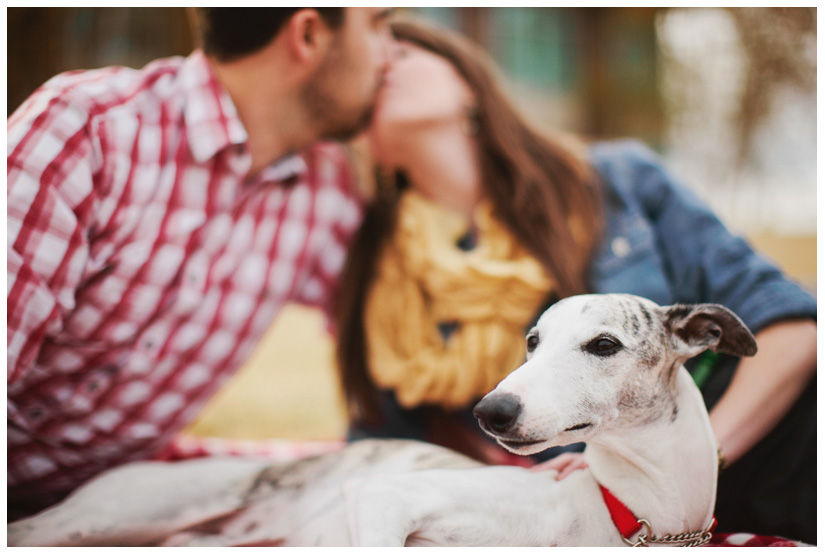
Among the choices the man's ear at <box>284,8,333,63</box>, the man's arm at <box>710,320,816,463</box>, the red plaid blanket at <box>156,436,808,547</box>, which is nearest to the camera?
the man's arm at <box>710,320,816,463</box>

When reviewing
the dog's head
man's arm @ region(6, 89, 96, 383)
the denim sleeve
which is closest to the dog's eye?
the dog's head

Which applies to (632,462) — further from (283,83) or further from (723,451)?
(283,83)

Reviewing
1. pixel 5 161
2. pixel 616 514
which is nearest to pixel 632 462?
pixel 616 514

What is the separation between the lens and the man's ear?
1.41 meters

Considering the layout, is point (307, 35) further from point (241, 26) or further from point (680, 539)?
point (680, 539)

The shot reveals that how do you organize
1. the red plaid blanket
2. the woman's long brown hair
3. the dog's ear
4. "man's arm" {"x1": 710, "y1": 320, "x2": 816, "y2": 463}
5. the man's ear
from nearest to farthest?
the dog's ear
"man's arm" {"x1": 710, "y1": 320, "x2": 816, "y2": 463}
the man's ear
the woman's long brown hair
the red plaid blanket

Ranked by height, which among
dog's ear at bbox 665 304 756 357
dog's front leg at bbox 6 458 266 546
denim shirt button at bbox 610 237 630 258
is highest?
denim shirt button at bbox 610 237 630 258

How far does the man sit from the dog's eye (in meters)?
0.94

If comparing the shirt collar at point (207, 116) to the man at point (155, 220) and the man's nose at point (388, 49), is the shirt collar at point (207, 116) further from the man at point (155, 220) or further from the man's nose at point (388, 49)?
the man's nose at point (388, 49)

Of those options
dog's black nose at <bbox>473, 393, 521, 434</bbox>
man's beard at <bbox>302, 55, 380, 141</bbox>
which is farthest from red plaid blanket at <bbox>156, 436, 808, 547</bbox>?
man's beard at <bbox>302, 55, 380, 141</bbox>

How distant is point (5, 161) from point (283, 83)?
0.65 m

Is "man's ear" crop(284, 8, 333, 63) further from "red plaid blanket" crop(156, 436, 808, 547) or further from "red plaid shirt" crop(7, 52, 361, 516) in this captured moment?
"red plaid blanket" crop(156, 436, 808, 547)

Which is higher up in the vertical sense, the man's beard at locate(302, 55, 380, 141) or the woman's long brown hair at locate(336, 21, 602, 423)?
the man's beard at locate(302, 55, 380, 141)

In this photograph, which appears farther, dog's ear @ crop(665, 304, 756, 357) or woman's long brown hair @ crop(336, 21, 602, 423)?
woman's long brown hair @ crop(336, 21, 602, 423)
